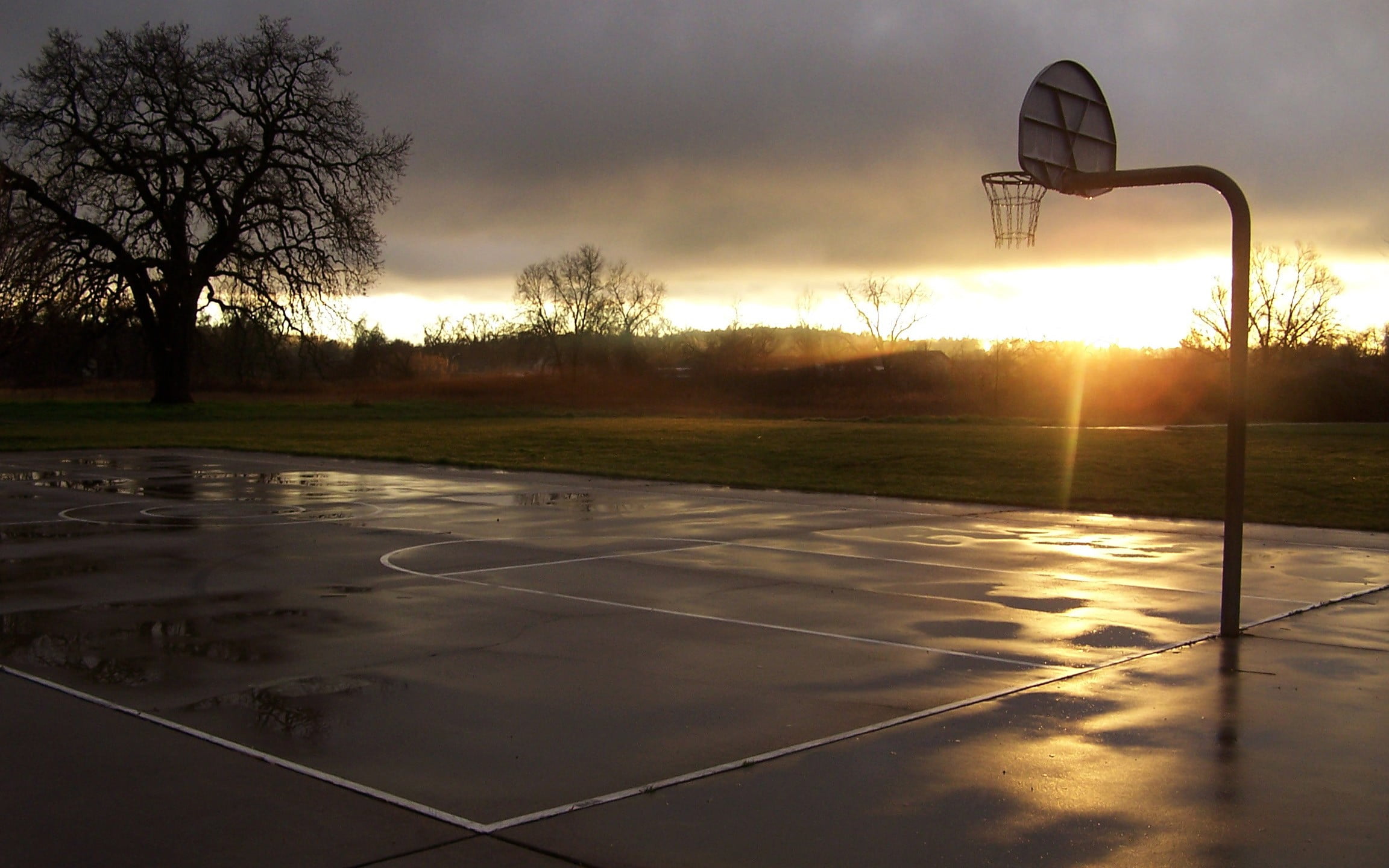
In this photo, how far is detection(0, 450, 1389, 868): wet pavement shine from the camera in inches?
212

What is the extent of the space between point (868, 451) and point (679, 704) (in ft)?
82.5

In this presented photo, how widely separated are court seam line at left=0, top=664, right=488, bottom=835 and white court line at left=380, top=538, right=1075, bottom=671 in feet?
15.0

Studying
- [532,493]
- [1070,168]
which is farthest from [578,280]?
[1070,168]

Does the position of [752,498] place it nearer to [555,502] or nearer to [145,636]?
[555,502]

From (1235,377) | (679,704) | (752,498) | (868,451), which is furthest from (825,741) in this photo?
(868,451)

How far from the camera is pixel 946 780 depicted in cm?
615

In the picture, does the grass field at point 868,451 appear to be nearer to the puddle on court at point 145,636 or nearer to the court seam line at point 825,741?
the court seam line at point 825,741

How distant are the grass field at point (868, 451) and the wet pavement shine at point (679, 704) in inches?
306

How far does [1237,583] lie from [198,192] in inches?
2097

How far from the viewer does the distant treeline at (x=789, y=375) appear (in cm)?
6088

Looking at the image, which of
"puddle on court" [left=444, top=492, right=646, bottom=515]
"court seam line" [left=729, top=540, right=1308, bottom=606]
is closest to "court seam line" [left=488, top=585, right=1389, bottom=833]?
"court seam line" [left=729, top=540, right=1308, bottom=606]

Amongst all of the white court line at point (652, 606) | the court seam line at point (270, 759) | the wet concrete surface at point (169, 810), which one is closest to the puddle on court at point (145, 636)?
the court seam line at point (270, 759)

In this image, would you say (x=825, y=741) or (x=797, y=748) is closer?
(x=797, y=748)

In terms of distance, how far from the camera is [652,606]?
11.1 metres
